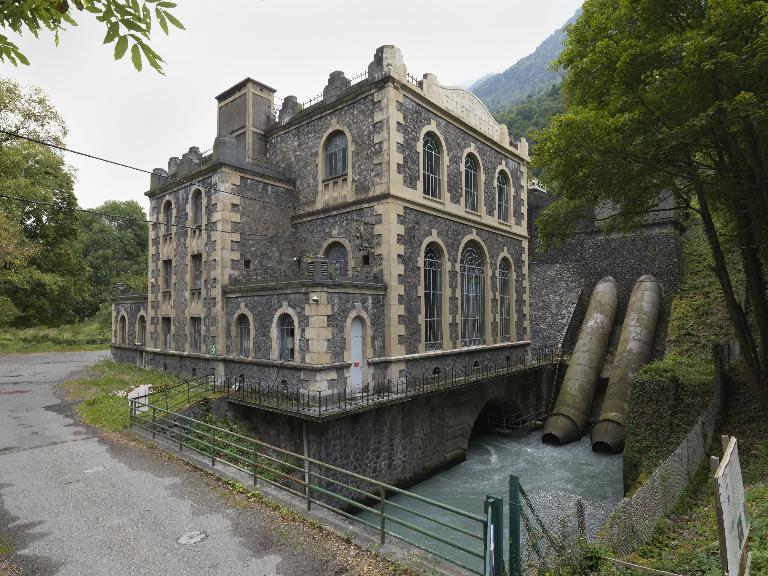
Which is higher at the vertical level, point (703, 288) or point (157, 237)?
point (157, 237)

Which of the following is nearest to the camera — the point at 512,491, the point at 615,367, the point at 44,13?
the point at 44,13

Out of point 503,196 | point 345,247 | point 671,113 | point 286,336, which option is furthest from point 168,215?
point 671,113

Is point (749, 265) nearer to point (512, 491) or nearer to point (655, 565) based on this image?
point (655, 565)

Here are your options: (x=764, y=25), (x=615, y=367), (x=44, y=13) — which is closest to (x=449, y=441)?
(x=615, y=367)

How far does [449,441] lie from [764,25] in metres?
14.3

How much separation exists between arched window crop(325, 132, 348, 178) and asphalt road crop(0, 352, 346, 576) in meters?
12.0

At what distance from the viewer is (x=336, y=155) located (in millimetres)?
18516

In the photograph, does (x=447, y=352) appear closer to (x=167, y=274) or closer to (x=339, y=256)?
(x=339, y=256)

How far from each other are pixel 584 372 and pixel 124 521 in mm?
19298

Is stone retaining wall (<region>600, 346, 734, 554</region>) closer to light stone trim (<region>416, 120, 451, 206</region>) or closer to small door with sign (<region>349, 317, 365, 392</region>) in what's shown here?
small door with sign (<region>349, 317, 365, 392</region>)

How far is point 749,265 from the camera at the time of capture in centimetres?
1165

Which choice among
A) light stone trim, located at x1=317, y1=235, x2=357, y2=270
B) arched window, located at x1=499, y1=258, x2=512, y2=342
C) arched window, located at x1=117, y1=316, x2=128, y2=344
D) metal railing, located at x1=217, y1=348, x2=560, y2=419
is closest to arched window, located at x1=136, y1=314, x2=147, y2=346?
arched window, located at x1=117, y1=316, x2=128, y2=344

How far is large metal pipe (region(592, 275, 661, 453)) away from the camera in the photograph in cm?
1783

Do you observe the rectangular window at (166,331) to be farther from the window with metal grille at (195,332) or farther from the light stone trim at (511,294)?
the light stone trim at (511,294)
